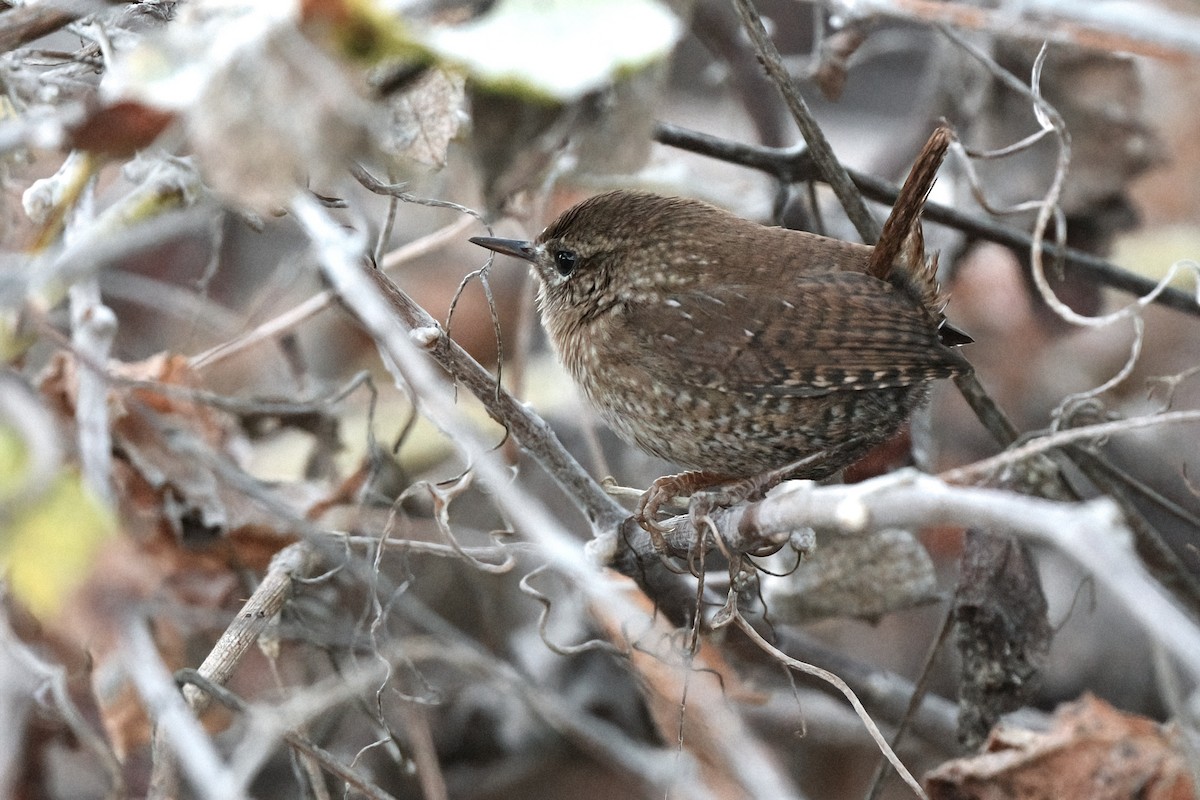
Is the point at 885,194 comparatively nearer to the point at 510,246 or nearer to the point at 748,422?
the point at 748,422

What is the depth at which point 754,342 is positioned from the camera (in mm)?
2584

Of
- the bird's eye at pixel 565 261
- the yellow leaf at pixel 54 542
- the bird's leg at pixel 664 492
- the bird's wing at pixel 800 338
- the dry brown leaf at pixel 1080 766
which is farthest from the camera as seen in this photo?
the bird's eye at pixel 565 261

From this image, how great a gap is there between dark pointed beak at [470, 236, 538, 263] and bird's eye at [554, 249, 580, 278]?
0.19ft

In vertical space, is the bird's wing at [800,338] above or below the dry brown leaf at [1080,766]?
above

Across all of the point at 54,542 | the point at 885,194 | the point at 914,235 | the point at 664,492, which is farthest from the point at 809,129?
the point at 54,542

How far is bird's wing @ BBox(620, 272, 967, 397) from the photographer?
2506 mm

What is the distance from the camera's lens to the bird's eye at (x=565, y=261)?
294 centimetres

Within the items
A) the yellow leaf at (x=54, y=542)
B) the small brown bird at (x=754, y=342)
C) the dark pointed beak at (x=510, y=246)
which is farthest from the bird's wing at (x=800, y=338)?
the yellow leaf at (x=54, y=542)

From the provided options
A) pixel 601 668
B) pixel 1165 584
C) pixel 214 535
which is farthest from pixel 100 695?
pixel 1165 584

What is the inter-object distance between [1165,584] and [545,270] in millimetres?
1684

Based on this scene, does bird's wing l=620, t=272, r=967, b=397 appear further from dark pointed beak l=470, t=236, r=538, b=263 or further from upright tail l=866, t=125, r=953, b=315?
dark pointed beak l=470, t=236, r=538, b=263

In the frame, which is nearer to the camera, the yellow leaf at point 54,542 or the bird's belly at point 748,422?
the yellow leaf at point 54,542

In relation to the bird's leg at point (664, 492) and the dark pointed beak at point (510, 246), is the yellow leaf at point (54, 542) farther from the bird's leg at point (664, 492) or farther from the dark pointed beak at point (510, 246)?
the dark pointed beak at point (510, 246)

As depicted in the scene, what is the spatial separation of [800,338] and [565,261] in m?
0.67
